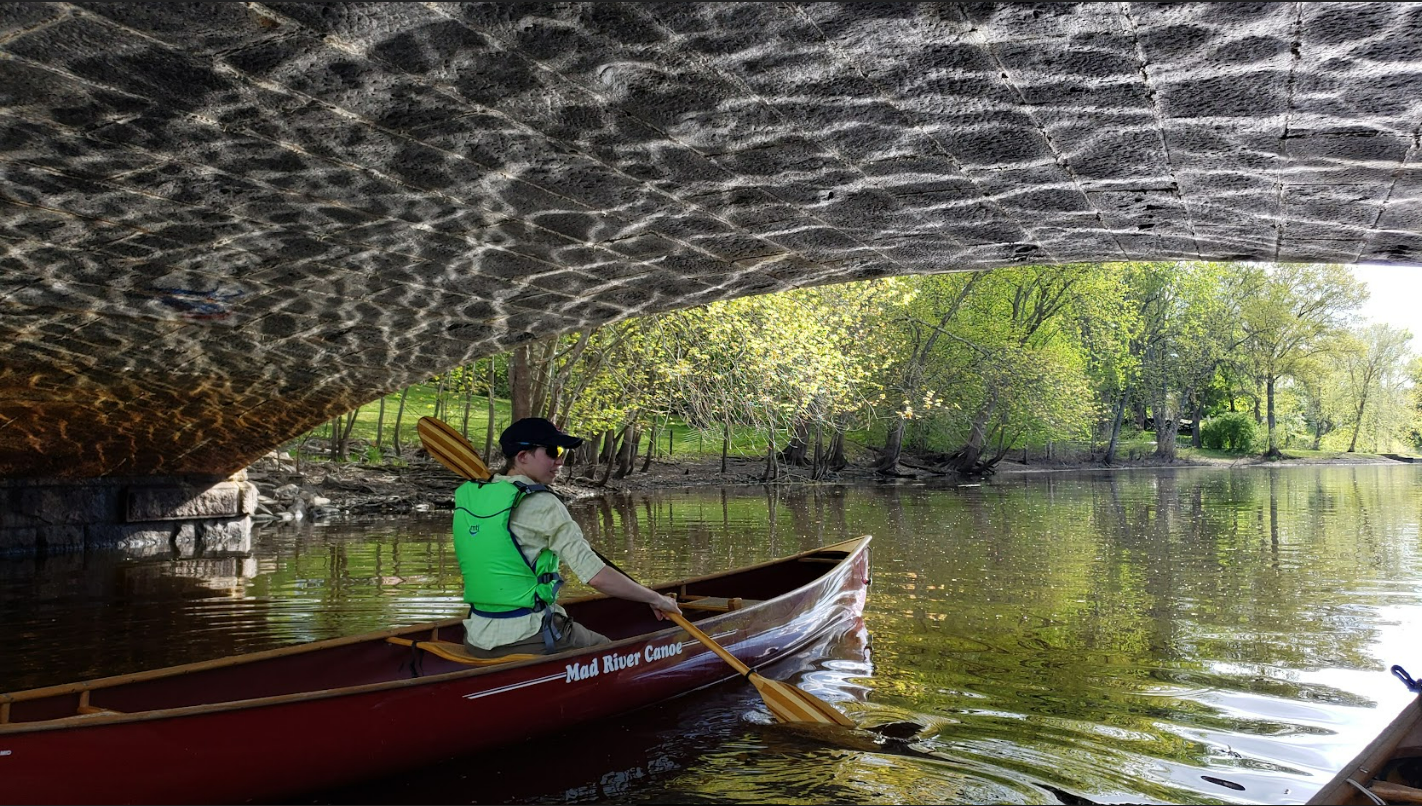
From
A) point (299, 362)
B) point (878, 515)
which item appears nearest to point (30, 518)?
point (299, 362)

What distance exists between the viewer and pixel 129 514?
12.6m

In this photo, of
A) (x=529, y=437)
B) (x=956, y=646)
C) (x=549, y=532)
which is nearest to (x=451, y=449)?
(x=529, y=437)

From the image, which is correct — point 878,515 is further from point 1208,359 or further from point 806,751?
point 1208,359

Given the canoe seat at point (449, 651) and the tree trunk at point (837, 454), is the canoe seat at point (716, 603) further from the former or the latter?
the tree trunk at point (837, 454)

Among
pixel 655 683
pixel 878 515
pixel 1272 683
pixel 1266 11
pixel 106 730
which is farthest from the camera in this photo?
pixel 878 515

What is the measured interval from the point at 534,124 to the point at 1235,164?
2994 mm

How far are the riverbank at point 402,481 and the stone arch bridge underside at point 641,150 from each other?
32.9 ft

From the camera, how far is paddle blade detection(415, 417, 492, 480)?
559cm

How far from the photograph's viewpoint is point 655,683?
5434 mm

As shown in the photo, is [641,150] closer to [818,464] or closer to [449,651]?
[449,651]

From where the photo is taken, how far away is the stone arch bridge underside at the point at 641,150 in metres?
3.40

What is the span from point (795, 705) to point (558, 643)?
123 cm

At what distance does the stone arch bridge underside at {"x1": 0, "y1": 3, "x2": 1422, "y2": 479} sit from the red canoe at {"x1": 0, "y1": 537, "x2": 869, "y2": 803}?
2.21 meters

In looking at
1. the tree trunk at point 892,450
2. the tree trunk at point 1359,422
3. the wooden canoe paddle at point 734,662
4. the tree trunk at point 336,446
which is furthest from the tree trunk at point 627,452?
the tree trunk at point 1359,422
